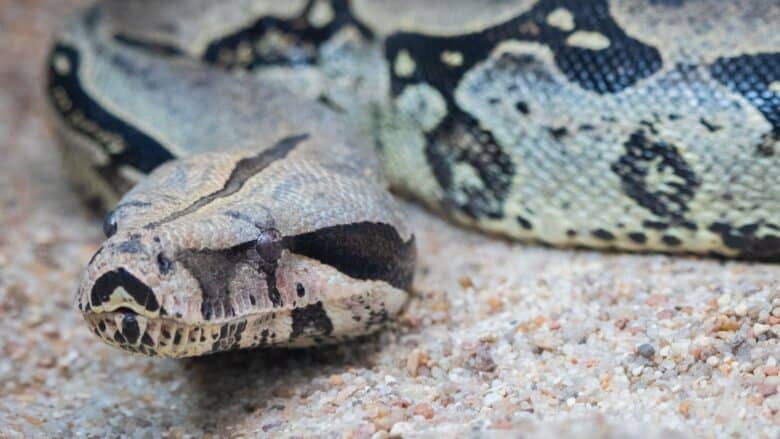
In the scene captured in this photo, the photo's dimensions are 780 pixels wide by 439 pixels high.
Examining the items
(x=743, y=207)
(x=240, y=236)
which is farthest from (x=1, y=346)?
(x=743, y=207)

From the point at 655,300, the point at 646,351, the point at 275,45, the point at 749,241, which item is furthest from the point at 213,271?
the point at 275,45

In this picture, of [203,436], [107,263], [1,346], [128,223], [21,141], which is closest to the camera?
[107,263]

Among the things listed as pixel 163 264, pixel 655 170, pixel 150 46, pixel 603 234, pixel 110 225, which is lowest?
pixel 603 234

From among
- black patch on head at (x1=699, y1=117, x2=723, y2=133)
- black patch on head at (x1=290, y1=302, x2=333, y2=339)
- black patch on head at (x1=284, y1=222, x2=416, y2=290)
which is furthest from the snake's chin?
black patch on head at (x1=699, y1=117, x2=723, y2=133)

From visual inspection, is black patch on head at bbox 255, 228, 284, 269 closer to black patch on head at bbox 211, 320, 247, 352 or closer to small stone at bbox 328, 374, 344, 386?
black patch on head at bbox 211, 320, 247, 352

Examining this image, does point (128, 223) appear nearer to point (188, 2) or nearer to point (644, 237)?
point (644, 237)

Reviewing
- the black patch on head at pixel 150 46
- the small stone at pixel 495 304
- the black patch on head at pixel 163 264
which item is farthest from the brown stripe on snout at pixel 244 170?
the black patch on head at pixel 150 46

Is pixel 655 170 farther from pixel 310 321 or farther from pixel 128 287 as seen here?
pixel 128 287
